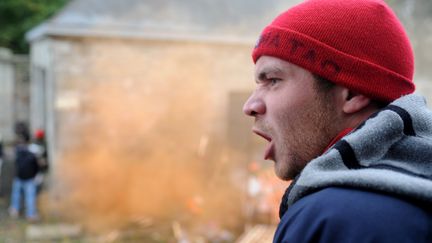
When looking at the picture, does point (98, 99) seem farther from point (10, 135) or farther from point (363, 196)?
point (363, 196)

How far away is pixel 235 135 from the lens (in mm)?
9219

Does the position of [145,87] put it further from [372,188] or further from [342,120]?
[372,188]

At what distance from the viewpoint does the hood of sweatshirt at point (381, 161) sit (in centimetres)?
89

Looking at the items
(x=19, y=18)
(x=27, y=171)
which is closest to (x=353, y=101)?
(x=27, y=171)

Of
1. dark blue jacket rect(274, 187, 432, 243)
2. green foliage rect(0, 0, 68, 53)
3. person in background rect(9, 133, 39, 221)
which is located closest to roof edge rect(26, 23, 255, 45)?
person in background rect(9, 133, 39, 221)

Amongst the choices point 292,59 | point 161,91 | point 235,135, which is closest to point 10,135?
point 161,91

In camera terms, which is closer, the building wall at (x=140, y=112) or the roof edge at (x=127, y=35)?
the roof edge at (x=127, y=35)

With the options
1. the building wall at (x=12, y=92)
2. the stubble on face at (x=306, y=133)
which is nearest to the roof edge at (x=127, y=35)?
the building wall at (x=12, y=92)

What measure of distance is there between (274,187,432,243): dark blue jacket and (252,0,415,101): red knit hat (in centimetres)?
32

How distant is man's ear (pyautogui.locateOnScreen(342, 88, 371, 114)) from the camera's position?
1.11 m

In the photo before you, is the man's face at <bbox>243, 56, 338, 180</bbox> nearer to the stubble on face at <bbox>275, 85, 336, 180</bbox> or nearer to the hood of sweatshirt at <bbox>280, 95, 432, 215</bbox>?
the stubble on face at <bbox>275, 85, 336, 180</bbox>

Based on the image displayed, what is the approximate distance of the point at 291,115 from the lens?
113 centimetres

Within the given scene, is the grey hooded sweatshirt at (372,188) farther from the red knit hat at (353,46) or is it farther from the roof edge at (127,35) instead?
the roof edge at (127,35)

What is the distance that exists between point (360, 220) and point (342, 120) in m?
0.33
